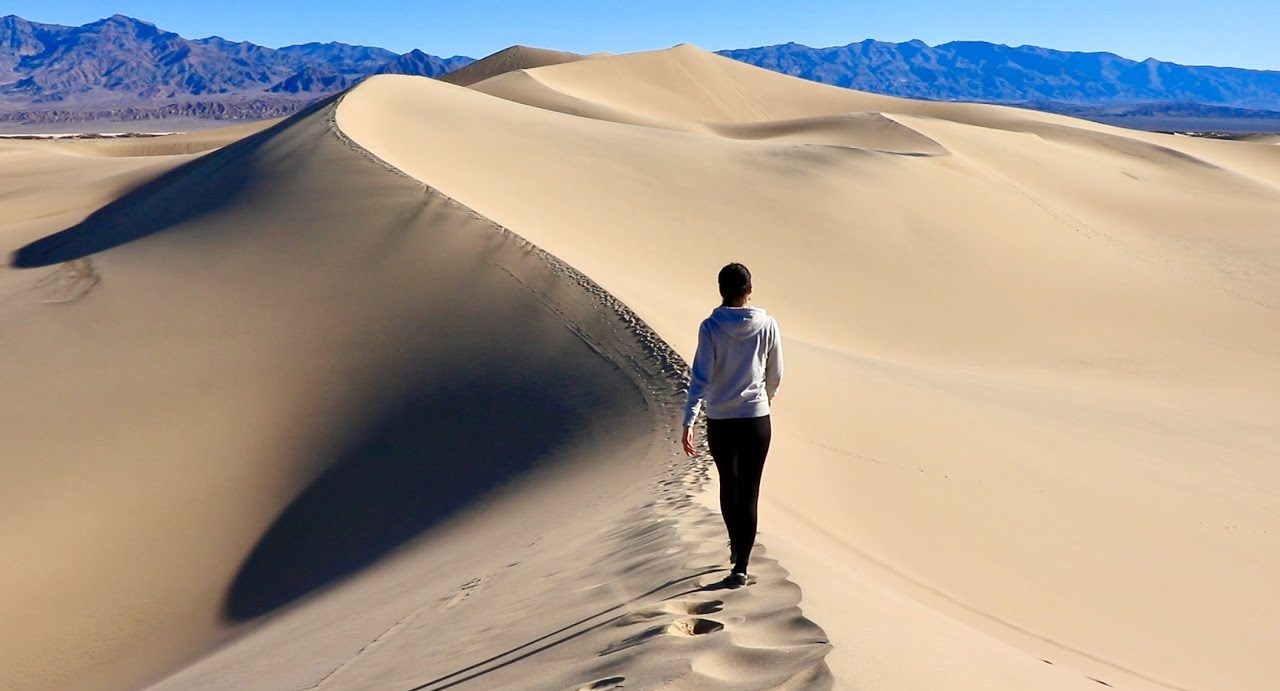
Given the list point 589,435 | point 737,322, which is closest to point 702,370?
point 737,322

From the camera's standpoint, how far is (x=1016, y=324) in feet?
49.9

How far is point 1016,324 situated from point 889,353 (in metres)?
3.14

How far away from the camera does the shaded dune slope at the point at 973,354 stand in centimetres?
507

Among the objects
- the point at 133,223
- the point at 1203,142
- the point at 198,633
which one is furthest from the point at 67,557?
the point at 1203,142

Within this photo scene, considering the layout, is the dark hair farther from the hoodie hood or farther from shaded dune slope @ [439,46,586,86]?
shaded dune slope @ [439,46,586,86]

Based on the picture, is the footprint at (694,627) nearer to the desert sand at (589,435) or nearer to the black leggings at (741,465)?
the desert sand at (589,435)

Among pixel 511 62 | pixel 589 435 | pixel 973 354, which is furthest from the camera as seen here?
pixel 511 62

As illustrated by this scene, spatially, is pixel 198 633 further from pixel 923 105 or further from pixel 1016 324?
pixel 923 105

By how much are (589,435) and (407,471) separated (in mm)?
1558

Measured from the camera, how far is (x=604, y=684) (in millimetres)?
3113

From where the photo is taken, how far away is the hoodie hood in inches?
154

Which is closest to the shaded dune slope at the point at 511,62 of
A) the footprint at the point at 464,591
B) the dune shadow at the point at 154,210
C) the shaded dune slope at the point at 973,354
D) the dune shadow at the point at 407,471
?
the shaded dune slope at the point at 973,354

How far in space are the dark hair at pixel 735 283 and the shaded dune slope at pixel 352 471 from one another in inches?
42.1

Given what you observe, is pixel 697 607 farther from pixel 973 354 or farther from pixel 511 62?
pixel 511 62
